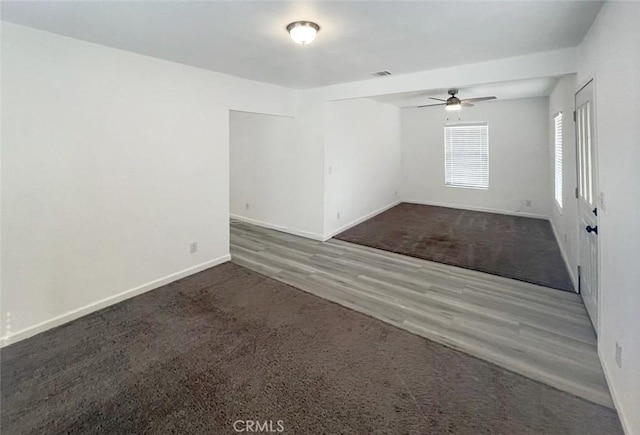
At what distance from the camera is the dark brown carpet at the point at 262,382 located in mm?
→ 1739

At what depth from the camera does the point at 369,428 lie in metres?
1.70

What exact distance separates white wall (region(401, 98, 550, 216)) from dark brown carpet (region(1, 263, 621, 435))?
607cm

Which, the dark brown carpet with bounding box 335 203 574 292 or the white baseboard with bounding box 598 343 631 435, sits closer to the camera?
the white baseboard with bounding box 598 343 631 435

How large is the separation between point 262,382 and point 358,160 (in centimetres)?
488

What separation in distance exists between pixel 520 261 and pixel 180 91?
4896 millimetres

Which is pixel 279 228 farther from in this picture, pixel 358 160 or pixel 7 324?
pixel 7 324

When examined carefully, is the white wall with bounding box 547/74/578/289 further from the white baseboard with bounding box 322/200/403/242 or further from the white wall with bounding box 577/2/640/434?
the white baseboard with bounding box 322/200/403/242

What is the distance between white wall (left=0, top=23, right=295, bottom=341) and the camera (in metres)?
2.47

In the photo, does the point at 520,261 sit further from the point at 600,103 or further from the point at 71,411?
the point at 71,411

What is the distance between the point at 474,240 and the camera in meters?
5.21

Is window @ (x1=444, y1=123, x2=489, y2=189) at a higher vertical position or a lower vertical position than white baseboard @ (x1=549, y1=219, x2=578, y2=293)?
higher

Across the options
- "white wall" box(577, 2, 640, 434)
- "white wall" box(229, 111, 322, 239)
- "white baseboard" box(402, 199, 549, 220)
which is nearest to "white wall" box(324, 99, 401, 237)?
"white wall" box(229, 111, 322, 239)

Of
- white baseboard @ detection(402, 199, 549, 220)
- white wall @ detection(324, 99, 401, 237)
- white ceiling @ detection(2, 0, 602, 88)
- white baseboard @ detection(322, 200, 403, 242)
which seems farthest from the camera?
white baseboard @ detection(402, 199, 549, 220)

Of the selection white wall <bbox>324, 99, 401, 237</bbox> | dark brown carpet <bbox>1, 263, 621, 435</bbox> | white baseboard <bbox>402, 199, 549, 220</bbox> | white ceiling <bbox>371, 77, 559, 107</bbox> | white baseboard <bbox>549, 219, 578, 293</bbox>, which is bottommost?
dark brown carpet <bbox>1, 263, 621, 435</bbox>
